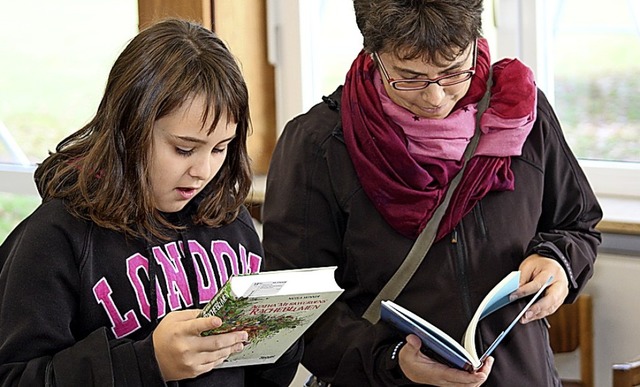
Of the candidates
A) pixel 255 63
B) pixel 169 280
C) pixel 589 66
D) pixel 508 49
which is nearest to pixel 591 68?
pixel 589 66

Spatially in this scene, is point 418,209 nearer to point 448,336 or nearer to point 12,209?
point 448,336

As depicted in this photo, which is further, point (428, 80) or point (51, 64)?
point (51, 64)

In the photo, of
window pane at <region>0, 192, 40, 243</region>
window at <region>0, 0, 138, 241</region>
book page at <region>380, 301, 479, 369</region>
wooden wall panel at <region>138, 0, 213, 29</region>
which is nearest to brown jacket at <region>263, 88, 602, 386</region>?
book page at <region>380, 301, 479, 369</region>

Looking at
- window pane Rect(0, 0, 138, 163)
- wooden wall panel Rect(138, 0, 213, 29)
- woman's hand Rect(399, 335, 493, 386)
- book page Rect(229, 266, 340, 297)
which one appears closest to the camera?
book page Rect(229, 266, 340, 297)

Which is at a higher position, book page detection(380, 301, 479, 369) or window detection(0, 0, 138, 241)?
window detection(0, 0, 138, 241)

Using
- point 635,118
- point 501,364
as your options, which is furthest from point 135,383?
point 635,118

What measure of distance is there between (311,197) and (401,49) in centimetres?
33

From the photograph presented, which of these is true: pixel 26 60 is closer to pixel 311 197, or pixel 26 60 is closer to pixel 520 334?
pixel 311 197

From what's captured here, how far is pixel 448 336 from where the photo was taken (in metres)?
1.67

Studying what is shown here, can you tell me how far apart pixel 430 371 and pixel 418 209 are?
0.29 m

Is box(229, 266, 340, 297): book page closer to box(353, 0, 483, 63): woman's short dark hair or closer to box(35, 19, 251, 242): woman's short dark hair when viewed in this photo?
box(35, 19, 251, 242): woman's short dark hair

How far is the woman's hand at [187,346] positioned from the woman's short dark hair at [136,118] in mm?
191

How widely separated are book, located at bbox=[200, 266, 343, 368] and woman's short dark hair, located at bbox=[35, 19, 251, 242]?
0.23m

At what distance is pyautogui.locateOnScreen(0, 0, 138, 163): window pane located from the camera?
362 cm
